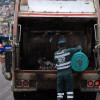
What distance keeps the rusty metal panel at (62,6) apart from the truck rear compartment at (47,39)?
0.50 meters

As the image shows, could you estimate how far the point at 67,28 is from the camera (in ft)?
23.6

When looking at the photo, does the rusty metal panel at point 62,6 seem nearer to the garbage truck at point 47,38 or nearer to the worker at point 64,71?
the garbage truck at point 47,38

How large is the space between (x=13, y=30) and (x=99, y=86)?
2310mm

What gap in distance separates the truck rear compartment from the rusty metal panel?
1.65 feet

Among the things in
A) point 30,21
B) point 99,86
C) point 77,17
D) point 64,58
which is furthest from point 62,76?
point 30,21

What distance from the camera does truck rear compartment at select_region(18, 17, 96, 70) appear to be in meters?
6.97

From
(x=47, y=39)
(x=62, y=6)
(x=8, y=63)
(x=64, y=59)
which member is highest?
(x=62, y=6)

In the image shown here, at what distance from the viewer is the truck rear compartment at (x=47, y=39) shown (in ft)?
22.9

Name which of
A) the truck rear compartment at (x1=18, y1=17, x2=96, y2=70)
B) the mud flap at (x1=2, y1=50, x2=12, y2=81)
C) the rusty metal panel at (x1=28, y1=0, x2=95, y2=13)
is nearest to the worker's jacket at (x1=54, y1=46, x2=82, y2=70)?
the mud flap at (x1=2, y1=50, x2=12, y2=81)

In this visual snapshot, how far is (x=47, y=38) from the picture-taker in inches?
289

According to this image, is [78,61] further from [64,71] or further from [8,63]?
[8,63]

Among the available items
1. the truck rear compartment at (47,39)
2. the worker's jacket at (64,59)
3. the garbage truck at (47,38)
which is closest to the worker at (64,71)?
the worker's jacket at (64,59)

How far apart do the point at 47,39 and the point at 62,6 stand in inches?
47.4

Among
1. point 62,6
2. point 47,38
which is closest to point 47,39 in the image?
point 47,38
